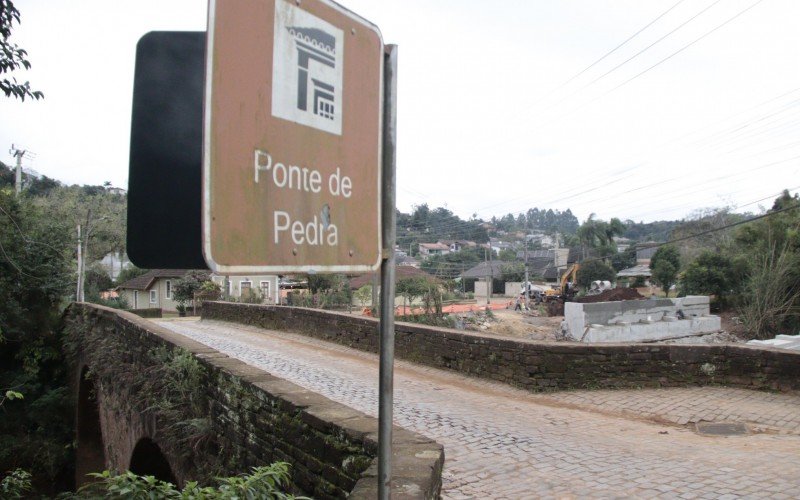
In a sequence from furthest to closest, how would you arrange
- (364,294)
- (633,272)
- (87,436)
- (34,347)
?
1. (633,272)
2. (364,294)
3. (34,347)
4. (87,436)

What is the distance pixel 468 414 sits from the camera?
6945 mm

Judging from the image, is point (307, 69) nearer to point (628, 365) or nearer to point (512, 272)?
point (628, 365)

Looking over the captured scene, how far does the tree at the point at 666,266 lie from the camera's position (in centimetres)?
4709

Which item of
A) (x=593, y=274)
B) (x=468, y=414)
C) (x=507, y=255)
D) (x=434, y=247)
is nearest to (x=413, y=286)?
(x=468, y=414)

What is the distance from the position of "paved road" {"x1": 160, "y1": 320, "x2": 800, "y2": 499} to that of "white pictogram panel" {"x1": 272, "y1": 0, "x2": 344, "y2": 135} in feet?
12.0

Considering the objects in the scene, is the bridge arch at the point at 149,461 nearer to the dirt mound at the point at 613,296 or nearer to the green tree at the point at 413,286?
the green tree at the point at 413,286

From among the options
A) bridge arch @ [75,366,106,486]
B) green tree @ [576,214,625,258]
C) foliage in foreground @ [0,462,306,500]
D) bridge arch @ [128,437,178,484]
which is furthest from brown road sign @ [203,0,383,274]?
green tree @ [576,214,625,258]

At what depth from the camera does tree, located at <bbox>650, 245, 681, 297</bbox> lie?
47094 millimetres

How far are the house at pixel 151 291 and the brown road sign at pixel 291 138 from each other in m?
43.3

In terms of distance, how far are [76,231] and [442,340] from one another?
27.3 metres

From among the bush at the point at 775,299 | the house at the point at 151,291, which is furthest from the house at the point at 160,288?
the bush at the point at 775,299

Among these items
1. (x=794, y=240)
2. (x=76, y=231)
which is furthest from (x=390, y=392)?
(x=76, y=231)

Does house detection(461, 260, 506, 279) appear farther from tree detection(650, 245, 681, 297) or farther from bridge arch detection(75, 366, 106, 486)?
bridge arch detection(75, 366, 106, 486)

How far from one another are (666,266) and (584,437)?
46087mm
